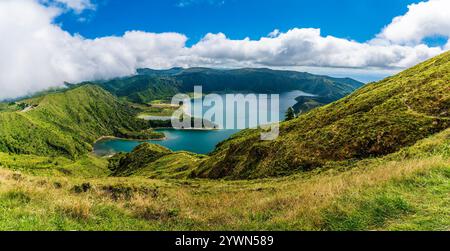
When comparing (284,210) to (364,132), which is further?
(364,132)

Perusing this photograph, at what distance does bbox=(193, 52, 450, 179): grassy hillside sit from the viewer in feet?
108

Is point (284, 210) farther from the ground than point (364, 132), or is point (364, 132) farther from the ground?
point (364, 132)

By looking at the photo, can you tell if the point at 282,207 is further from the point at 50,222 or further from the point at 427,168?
the point at 50,222

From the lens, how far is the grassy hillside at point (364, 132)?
3288cm

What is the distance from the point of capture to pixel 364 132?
118 ft

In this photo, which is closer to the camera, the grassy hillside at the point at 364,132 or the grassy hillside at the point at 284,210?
the grassy hillside at the point at 284,210

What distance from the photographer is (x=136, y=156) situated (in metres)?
162

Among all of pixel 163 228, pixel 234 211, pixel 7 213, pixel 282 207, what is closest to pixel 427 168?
Result: pixel 282 207

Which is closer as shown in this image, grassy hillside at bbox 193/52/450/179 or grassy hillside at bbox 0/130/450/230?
grassy hillside at bbox 0/130/450/230
